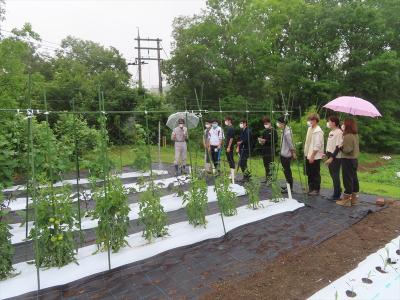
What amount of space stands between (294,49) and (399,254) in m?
16.3

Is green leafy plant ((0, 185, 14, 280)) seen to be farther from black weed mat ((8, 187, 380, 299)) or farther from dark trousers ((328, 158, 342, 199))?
dark trousers ((328, 158, 342, 199))

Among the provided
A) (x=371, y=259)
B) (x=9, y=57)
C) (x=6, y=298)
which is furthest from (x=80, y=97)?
(x=371, y=259)

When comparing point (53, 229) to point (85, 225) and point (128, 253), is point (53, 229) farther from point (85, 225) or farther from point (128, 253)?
point (85, 225)

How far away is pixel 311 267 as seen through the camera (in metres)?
3.48

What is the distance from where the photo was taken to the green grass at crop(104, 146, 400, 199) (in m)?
7.36

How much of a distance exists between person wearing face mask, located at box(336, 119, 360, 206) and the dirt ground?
2.79ft

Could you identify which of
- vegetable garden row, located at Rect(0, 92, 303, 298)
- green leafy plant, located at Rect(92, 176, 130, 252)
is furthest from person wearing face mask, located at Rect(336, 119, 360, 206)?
green leafy plant, located at Rect(92, 176, 130, 252)

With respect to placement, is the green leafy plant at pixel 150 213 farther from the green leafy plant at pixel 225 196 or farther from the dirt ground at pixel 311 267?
the dirt ground at pixel 311 267

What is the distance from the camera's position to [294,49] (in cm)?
1814

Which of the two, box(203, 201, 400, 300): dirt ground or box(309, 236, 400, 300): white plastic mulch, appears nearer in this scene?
box(309, 236, 400, 300): white plastic mulch

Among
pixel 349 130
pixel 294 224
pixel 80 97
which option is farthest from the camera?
pixel 80 97

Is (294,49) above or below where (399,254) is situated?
above

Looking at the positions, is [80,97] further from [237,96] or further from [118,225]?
[118,225]

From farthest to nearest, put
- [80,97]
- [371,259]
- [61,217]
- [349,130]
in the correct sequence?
[80,97] → [349,130] → [371,259] → [61,217]
